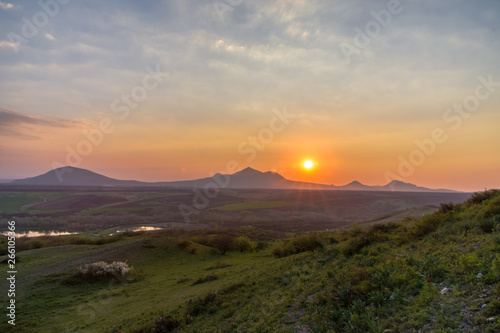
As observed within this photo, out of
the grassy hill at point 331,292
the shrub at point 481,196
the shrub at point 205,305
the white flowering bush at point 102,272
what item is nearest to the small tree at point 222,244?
the grassy hill at point 331,292

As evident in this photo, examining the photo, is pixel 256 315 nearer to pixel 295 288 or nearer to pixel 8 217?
pixel 295 288

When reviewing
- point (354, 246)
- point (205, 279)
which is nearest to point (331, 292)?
point (354, 246)

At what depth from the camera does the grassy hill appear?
6.50 m

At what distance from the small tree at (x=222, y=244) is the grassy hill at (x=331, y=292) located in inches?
395

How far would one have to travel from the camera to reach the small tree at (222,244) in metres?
36.8

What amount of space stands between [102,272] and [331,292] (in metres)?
23.2

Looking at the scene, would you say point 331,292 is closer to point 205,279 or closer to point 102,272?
point 205,279

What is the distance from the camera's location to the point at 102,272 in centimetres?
2408

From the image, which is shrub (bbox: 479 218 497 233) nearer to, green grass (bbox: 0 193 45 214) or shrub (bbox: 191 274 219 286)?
shrub (bbox: 191 274 219 286)

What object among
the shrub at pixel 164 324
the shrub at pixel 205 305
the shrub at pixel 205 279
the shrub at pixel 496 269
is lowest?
the shrub at pixel 205 279

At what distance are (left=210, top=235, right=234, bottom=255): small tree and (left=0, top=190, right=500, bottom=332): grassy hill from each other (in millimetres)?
10031

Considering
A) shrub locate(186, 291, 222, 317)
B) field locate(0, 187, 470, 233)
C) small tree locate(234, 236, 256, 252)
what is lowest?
field locate(0, 187, 470, 233)

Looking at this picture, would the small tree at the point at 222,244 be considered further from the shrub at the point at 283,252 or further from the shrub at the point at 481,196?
the shrub at the point at 481,196

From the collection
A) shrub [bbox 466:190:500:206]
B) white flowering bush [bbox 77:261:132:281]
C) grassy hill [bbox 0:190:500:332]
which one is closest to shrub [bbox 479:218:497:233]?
grassy hill [bbox 0:190:500:332]
